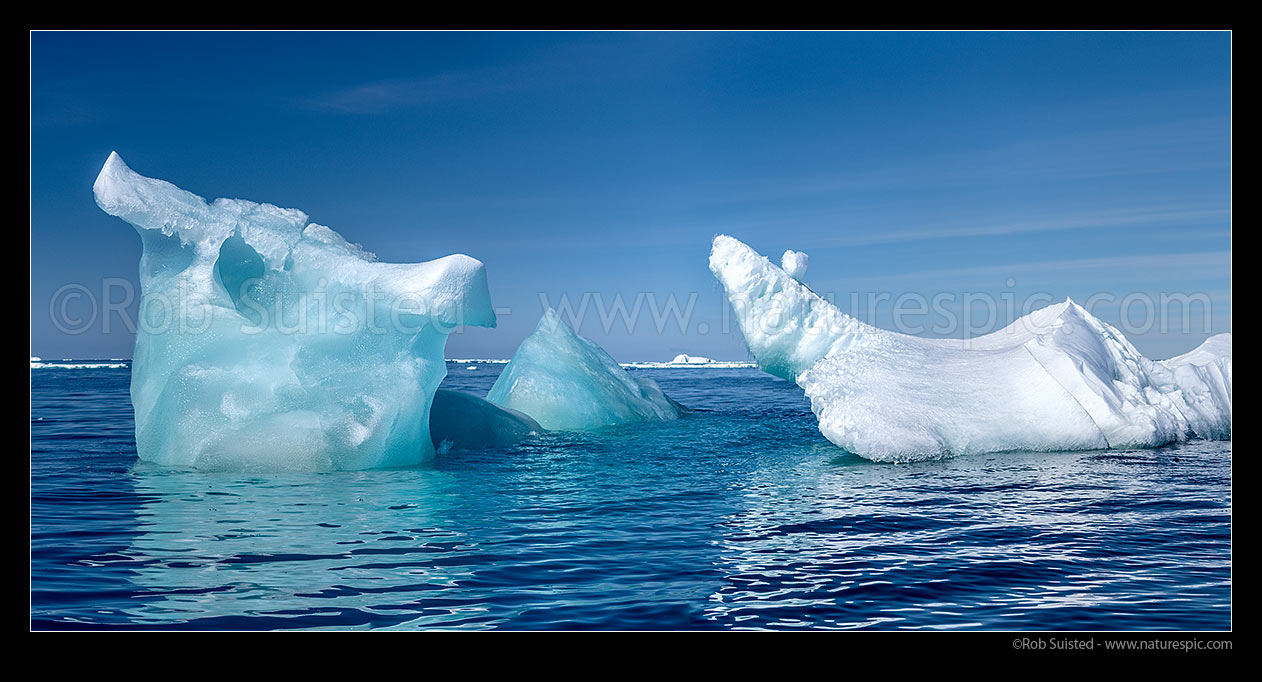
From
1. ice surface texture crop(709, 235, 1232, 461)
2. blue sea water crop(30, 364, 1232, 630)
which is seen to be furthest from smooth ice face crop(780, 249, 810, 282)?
blue sea water crop(30, 364, 1232, 630)

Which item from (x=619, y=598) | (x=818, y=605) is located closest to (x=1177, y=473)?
(x=818, y=605)

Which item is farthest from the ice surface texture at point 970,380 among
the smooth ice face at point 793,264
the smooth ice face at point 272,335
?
the smooth ice face at point 272,335

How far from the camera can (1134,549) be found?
6.84 meters

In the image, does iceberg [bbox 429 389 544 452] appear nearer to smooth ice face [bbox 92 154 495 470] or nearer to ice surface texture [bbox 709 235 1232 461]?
smooth ice face [bbox 92 154 495 470]

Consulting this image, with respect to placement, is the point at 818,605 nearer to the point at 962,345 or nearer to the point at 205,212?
the point at 205,212

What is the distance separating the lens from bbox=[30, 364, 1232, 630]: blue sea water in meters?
5.31

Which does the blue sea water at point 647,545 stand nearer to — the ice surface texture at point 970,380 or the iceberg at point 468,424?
the ice surface texture at point 970,380

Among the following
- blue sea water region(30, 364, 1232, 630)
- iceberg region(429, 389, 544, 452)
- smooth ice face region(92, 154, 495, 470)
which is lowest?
blue sea water region(30, 364, 1232, 630)

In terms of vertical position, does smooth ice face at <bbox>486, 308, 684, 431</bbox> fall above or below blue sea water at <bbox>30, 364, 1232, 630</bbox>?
above

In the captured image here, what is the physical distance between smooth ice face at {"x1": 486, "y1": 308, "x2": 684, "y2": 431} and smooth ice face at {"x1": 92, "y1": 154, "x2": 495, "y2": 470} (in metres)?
5.36

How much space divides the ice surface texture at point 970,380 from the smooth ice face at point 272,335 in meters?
5.01

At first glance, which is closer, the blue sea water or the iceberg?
the blue sea water

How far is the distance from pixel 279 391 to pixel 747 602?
23.9ft

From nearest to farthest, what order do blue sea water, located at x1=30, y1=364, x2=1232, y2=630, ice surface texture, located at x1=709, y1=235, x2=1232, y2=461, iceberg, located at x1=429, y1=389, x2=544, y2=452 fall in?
blue sea water, located at x1=30, y1=364, x2=1232, y2=630 < ice surface texture, located at x1=709, y1=235, x2=1232, y2=461 < iceberg, located at x1=429, y1=389, x2=544, y2=452
